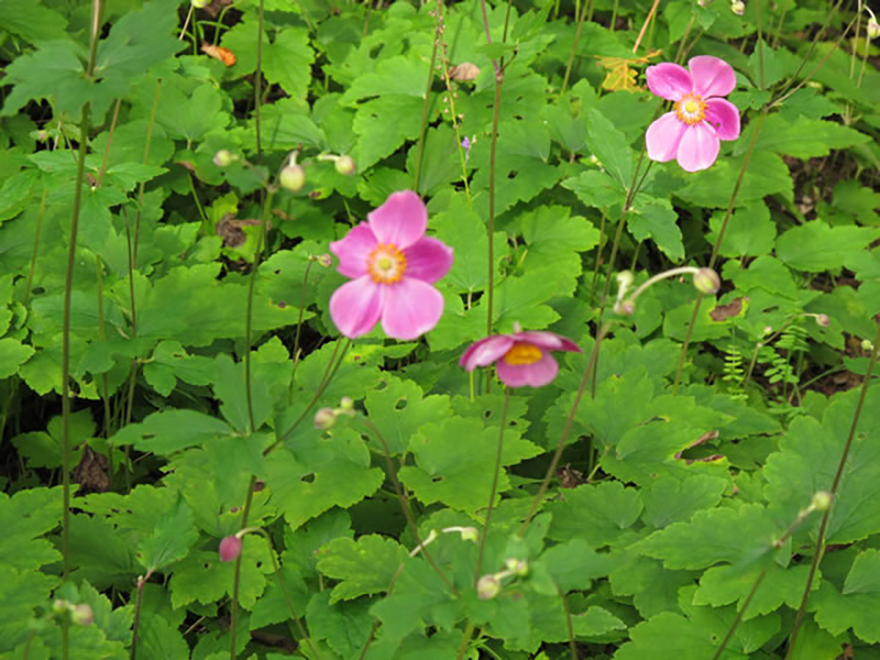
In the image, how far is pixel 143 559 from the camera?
6.21 feet

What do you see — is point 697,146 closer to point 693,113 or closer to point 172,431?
point 693,113

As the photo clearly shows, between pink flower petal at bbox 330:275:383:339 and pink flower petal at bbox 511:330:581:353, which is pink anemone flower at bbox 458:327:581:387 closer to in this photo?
pink flower petal at bbox 511:330:581:353

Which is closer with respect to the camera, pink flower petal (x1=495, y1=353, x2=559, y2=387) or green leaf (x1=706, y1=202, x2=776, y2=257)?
pink flower petal (x1=495, y1=353, x2=559, y2=387)

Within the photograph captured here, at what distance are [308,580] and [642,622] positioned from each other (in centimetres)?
80

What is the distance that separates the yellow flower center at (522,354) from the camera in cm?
153

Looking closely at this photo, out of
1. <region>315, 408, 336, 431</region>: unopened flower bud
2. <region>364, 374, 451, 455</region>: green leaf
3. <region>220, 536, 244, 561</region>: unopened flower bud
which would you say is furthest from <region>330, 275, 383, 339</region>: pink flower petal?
<region>364, 374, 451, 455</region>: green leaf

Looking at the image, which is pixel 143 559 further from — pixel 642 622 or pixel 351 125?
pixel 351 125

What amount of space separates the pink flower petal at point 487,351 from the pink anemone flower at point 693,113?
1.18 m

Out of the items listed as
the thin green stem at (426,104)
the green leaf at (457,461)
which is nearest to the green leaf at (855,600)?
the green leaf at (457,461)

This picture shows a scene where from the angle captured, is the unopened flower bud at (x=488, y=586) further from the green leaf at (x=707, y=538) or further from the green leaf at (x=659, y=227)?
the green leaf at (x=659, y=227)

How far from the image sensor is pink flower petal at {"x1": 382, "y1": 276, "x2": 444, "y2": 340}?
154 cm

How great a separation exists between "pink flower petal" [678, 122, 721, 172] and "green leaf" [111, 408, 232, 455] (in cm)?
153

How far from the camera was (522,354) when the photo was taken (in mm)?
1538

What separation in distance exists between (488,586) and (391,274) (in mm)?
538
